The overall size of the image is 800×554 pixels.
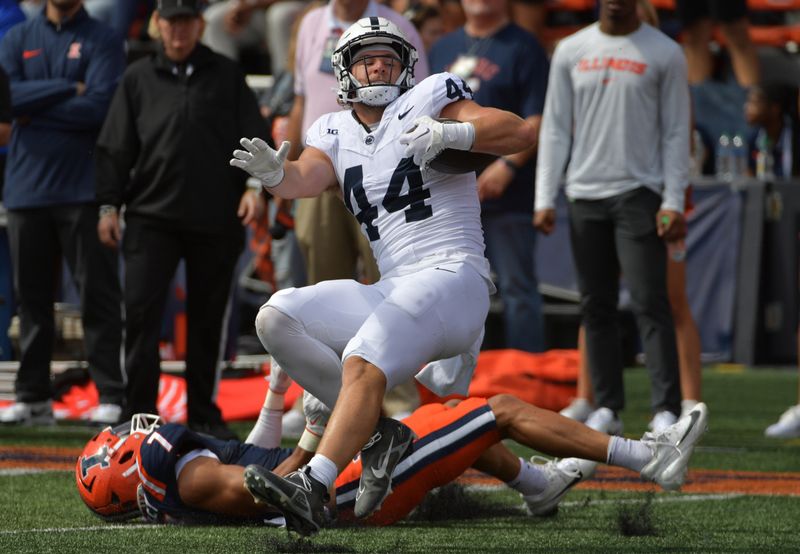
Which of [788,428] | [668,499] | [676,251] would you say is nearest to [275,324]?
[668,499]

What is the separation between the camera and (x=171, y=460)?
468cm

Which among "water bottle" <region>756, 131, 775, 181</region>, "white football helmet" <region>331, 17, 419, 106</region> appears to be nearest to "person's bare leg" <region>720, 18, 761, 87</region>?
"water bottle" <region>756, 131, 775, 181</region>

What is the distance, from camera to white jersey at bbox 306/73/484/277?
4879 mm

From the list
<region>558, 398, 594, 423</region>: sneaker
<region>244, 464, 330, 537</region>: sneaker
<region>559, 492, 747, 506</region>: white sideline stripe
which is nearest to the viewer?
<region>244, 464, 330, 537</region>: sneaker

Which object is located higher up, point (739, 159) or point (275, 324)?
point (275, 324)

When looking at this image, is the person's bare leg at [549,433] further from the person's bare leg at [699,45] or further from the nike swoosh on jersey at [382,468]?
the person's bare leg at [699,45]

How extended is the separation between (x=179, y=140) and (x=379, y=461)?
332 centimetres

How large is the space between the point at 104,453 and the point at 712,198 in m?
7.41

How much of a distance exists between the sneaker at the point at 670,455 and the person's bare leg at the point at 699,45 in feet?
27.5

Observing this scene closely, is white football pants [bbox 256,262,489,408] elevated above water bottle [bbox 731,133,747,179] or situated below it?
above

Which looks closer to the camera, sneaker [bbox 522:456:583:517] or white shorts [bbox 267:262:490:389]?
white shorts [bbox 267:262:490:389]

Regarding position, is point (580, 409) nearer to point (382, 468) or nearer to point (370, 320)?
point (370, 320)

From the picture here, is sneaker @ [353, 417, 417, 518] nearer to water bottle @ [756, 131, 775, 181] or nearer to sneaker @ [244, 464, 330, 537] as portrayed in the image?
sneaker @ [244, 464, 330, 537]

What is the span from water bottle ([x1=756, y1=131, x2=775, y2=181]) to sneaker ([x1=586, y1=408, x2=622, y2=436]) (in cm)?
471
